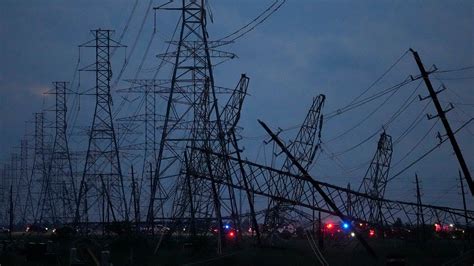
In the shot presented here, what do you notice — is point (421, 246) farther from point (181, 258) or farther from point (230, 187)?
point (181, 258)

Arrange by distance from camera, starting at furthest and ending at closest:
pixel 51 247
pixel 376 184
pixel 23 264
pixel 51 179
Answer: pixel 51 179
pixel 376 184
pixel 51 247
pixel 23 264

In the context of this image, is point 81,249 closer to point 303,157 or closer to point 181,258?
point 181,258

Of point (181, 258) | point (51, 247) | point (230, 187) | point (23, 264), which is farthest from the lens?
point (51, 247)

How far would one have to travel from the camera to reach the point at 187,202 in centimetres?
5872

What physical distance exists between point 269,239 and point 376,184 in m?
26.2

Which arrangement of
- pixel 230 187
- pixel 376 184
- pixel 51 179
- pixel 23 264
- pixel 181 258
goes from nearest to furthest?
pixel 23 264 → pixel 181 258 → pixel 230 187 → pixel 376 184 → pixel 51 179

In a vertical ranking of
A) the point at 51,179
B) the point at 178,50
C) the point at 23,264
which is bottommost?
the point at 23,264

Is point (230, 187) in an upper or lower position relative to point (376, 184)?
lower

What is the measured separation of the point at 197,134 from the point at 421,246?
19058 millimetres

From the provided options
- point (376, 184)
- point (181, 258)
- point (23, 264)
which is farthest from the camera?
point (376, 184)

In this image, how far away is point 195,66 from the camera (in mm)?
49844

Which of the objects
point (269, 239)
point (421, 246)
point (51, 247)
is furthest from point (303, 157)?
point (51, 247)

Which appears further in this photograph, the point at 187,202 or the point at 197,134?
the point at 187,202

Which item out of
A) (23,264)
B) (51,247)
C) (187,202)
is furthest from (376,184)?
(23,264)
